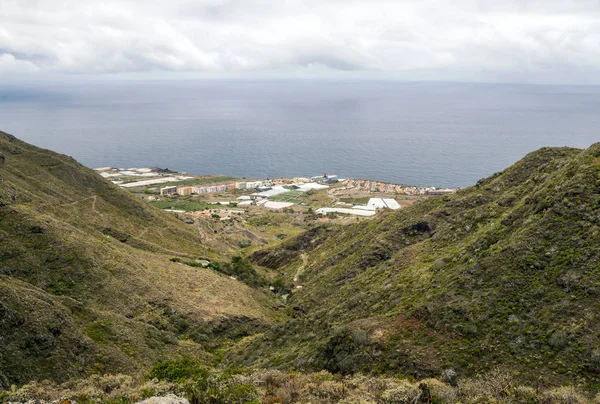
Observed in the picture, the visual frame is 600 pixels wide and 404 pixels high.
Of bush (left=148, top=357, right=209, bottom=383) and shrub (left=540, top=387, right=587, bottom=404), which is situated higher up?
shrub (left=540, top=387, right=587, bottom=404)

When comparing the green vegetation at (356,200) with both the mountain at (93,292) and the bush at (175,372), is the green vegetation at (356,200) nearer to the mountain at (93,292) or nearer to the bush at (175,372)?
the mountain at (93,292)

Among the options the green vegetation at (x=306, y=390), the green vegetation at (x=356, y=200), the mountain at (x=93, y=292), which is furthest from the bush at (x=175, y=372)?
the green vegetation at (x=356, y=200)

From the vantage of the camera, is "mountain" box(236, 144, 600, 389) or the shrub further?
"mountain" box(236, 144, 600, 389)

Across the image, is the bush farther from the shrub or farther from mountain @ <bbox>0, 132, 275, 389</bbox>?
the shrub

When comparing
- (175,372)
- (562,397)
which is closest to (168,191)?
(175,372)

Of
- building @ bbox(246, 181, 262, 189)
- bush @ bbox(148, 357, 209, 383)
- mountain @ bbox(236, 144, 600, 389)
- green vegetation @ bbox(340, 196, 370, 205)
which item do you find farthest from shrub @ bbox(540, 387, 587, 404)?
building @ bbox(246, 181, 262, 189)

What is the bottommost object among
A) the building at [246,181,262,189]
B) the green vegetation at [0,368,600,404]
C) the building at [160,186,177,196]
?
the green vegetation at [0,368,600,404]

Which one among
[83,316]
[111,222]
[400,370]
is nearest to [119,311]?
[83,316]

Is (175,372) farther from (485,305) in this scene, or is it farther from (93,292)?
(93,292)
